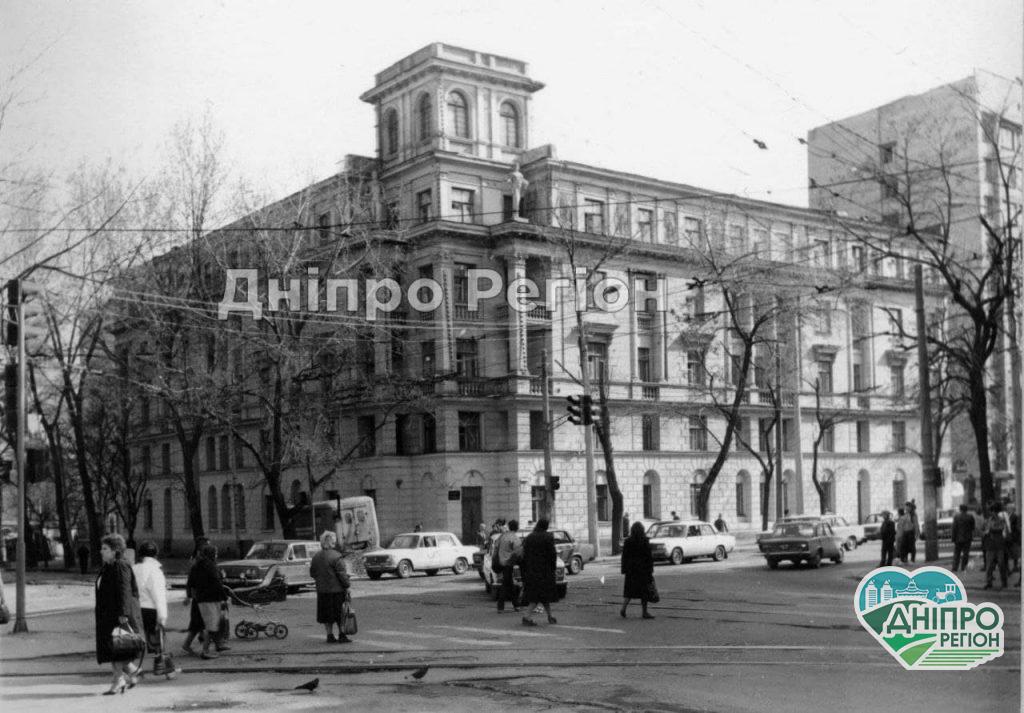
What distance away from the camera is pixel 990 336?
1515 centimetres

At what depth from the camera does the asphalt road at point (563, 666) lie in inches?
392

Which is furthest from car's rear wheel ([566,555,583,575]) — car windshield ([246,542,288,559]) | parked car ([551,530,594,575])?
car windshield ([246,542,288,559])

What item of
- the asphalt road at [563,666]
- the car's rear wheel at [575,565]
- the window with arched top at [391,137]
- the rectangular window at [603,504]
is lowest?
the car's rear wheel at [575,565]

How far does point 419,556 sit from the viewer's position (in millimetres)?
27234

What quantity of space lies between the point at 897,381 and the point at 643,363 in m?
3.52

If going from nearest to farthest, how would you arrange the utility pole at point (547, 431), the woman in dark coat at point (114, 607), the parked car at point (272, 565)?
the woman in dark coat at point (114, 607), the utility pole at point (547, 431), the parked car at point (272, 565)

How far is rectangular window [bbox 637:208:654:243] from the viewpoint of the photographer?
15.6 meters

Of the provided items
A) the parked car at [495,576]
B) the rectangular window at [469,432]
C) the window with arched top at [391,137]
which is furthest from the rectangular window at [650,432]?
the window with arched top at [391,137]

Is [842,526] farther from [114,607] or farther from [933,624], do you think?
[114,607]

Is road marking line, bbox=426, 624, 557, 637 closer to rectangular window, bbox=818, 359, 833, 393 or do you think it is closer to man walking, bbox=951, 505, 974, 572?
rectangular window, bbox=818, 359, 833, 393

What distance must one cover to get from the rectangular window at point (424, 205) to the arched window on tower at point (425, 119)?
48.5 inches

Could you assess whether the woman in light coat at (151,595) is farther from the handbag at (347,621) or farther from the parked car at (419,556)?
the parked car at (419,556)

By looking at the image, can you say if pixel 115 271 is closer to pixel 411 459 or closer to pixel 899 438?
pixel 411 459

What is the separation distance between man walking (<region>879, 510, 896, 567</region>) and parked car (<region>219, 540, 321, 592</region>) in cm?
1147
